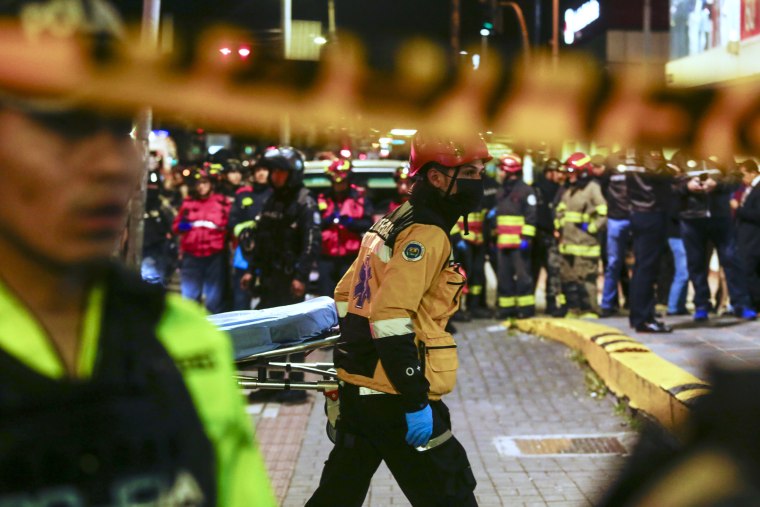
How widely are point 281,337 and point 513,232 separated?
8800mm

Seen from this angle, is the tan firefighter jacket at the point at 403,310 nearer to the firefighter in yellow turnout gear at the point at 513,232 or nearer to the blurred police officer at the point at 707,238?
the blurred police officer at the point at 707,238

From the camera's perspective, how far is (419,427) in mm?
3578

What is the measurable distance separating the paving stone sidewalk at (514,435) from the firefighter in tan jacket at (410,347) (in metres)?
1.10

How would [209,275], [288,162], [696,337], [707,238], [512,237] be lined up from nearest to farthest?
1. [288,162]
2. [696,337]
3. [209,275]
4. [707,238]
5. [512,237]

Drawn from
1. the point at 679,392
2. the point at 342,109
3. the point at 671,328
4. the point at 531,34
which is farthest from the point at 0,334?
the point at 531,34

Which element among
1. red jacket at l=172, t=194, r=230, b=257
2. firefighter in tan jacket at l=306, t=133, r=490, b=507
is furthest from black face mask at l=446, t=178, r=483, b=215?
red jacket at l=172, t=194, r=230, b=257

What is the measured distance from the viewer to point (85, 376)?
4.33ft

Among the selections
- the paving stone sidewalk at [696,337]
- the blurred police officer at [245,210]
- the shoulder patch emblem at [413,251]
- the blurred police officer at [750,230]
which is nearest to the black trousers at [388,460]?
the shoulder patch emblem at [413,251]

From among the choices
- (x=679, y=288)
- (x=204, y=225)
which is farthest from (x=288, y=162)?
(x=679, y=288)

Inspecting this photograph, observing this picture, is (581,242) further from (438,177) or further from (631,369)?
(438,177)

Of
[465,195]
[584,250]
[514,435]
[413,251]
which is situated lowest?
[514,435]

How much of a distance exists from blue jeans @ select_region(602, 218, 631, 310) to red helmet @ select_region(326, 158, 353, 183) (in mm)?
3583

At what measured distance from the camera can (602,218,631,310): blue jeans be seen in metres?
12.3

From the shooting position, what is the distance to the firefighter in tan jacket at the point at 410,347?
360 cm
